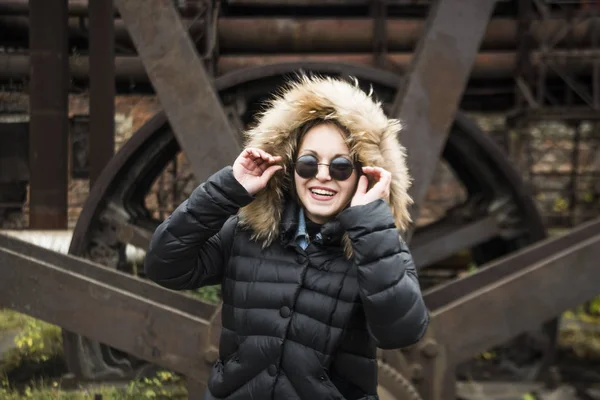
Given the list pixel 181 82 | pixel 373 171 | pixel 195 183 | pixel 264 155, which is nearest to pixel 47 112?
pixel 195 183

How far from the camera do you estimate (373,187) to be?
1667mm

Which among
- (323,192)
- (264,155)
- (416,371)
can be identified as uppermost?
(264,155)

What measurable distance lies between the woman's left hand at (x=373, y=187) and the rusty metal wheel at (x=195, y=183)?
1966 millimetres

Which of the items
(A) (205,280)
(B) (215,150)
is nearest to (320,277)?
(A) (205,280)

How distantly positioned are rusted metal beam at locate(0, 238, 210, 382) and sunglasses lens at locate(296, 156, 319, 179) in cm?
121

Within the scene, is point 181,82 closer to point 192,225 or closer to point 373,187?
point 192,225

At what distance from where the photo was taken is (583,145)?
7.20m

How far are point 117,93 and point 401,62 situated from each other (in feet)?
8.76

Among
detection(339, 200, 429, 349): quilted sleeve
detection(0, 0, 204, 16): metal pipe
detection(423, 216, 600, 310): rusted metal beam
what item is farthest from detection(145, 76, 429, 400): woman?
detection(0, 0, 204, 16): metal pipe

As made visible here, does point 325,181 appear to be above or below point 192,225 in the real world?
above

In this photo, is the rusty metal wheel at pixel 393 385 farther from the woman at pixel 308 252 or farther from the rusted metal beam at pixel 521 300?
the woman at pixel 308 252

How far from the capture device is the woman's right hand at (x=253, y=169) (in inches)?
68.2

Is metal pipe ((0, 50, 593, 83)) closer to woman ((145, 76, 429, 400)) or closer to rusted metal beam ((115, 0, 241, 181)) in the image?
rusted metal beam ((115, 0, 241, 181))

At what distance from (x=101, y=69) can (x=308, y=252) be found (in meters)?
2.62
